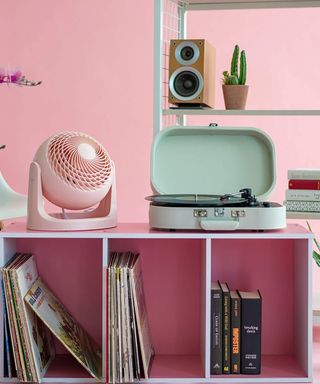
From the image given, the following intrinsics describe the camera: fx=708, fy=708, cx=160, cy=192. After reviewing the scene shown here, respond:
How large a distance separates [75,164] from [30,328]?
1.38 feet

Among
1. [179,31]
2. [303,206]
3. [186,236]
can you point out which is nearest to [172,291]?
[186,236]

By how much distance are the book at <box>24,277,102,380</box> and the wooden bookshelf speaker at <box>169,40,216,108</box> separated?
0.79 m

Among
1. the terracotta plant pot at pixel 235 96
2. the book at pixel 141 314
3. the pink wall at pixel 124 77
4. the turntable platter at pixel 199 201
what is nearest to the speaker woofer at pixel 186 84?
the terracotta plant pot at pixel 235 96

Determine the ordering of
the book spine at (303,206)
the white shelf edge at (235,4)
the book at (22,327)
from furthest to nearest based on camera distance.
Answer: the white shelf edge at (235,4)
the book spine at (303,206)
the book at (22,327)

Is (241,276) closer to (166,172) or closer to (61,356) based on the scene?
(166,172)

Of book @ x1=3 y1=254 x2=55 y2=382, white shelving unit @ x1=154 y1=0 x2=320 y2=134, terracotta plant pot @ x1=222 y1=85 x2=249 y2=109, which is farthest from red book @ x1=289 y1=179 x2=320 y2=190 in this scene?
book @ x1=3 y1=254 x2=55 y2=382

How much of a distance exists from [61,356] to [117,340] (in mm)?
309

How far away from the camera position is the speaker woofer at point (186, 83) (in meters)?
2.30

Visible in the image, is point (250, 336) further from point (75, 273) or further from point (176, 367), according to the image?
point (75, 273)

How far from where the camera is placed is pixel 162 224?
1799 mm

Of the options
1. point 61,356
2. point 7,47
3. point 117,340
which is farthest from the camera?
point 7,47

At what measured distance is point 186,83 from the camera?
7.62 ft

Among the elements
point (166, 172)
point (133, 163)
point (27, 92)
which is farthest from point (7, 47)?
point (166, 172)

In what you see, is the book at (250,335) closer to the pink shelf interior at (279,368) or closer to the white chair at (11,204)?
the pink shelf interior at (279,368)
